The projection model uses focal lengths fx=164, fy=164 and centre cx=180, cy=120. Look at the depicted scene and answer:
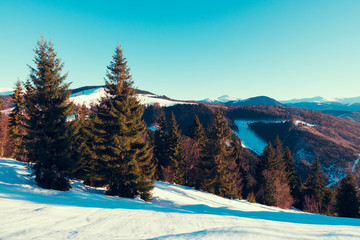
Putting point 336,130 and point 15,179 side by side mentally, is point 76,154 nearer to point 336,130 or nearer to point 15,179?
point 15,179

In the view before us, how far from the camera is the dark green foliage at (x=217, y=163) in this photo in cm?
2456

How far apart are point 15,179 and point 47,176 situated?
1.88 m

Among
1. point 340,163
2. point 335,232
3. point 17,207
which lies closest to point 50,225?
point 17,207

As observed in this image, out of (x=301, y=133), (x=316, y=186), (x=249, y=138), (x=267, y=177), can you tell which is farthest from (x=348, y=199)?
(x=301, y=133)

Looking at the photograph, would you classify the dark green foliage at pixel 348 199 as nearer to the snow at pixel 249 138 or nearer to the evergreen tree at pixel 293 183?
the evergreen tree at pixel 293 183

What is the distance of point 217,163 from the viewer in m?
24.6

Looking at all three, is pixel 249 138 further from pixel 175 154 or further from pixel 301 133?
pixel 175 154

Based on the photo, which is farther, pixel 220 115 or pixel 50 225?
pixel 220 115

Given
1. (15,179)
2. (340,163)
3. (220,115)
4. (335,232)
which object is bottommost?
(340,163)

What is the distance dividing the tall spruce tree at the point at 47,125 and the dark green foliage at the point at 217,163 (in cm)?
1818

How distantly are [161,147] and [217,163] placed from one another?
507 inches

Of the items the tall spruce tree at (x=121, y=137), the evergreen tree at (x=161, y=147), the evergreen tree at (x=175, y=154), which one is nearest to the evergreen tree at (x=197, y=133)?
the evergreen tree at (x=175, y=154)

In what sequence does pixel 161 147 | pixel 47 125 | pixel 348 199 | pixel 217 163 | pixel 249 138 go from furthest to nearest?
pixel 249 138, pixel 161 147, pixel 217 163, pixel 348 199, pixel 47 125

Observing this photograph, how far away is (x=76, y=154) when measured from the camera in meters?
14.3
